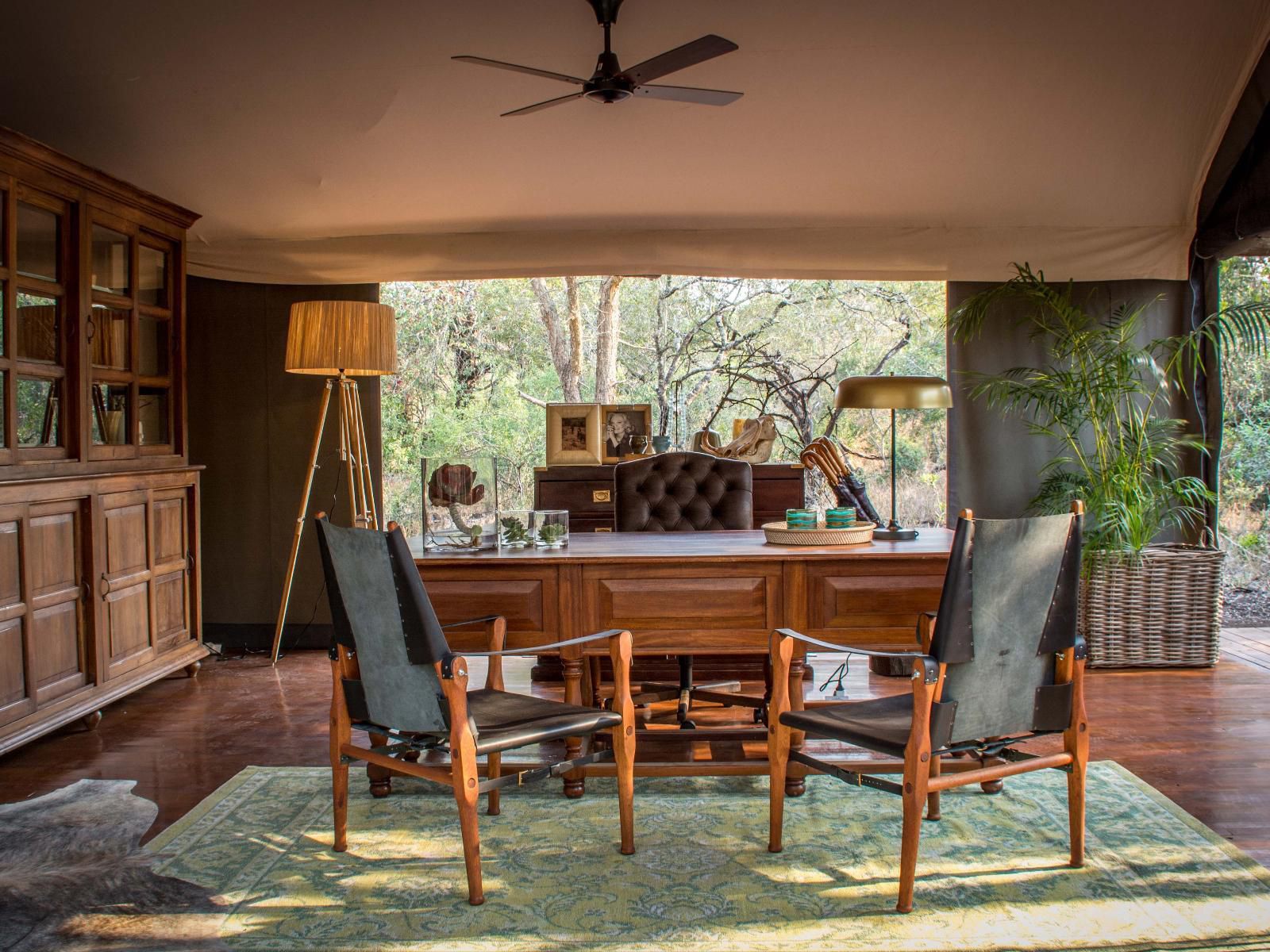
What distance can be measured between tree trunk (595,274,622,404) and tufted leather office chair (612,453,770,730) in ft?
12.5

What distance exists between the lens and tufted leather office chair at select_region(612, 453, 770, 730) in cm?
455

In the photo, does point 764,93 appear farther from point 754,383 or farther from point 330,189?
point 754,383

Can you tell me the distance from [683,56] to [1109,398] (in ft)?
9.62

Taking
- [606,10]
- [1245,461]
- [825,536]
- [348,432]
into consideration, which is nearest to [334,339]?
[348,432]

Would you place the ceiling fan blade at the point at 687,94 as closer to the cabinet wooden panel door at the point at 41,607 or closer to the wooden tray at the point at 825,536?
the wooden tray at the point at 825,536

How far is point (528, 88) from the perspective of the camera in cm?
442

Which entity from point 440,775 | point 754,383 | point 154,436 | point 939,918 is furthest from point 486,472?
point 754,383

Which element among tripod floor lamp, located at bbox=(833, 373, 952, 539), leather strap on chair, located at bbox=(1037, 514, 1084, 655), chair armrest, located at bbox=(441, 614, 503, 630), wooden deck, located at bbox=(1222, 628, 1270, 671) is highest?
tripod floor lamp, located at bbox=(833, 373, 952, 539)

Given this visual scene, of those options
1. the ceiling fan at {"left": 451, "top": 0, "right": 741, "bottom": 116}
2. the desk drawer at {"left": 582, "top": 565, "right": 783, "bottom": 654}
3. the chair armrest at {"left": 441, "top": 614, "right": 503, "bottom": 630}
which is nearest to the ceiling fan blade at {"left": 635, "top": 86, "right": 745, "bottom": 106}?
the ceiling fan at {"left": 451, "top": 0, "right": 741, "bottom": 116}

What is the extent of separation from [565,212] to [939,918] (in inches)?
155

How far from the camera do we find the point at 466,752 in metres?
2.45

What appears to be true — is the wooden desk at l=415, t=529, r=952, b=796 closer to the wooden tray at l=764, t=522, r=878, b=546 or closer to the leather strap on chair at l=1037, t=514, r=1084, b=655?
the wooden tray at l=764, t=522, r=878, b=546

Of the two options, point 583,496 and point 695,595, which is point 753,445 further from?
point 695,595

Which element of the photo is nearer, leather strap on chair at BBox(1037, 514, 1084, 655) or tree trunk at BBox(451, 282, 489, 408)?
leather strap on chair at BBox(1037, 514, 1084, 655)
